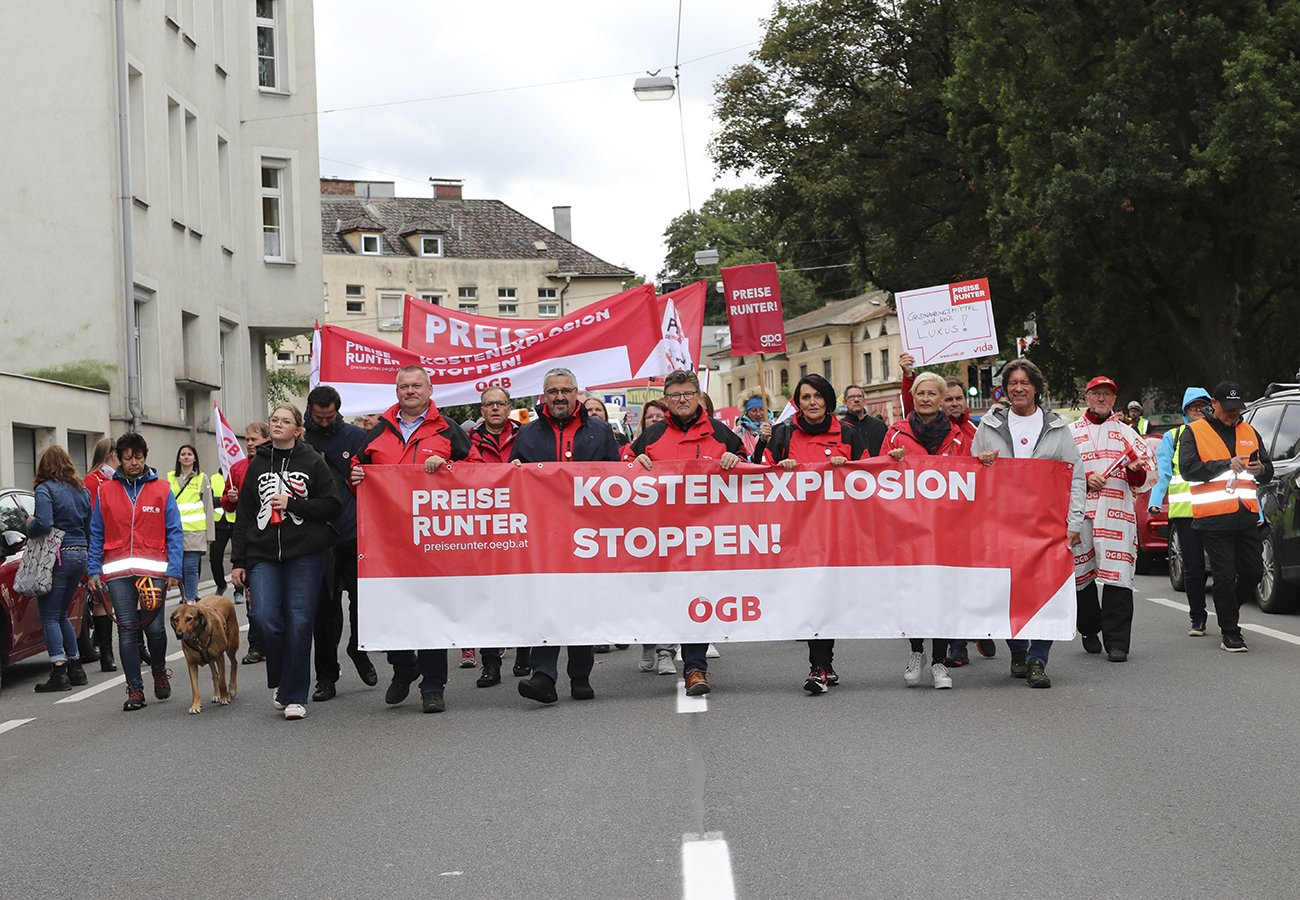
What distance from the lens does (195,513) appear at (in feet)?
55.8

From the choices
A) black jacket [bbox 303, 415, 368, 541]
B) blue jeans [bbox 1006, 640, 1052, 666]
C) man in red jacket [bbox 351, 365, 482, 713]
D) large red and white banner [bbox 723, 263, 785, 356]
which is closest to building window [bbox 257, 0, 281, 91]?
large red and white banner [bbox 723, 263, 785, 356]

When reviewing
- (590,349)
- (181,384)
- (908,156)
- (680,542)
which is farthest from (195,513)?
(908,156)

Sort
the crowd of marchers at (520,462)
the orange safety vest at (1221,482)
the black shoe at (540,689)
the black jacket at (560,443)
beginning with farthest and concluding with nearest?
the orange safety vest at (1221,482) → the black jacket at (560,443) → the crowd of marchers at (520,462) → the black shoe at (540,689)

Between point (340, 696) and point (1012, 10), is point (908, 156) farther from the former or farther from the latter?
point (340, 696)

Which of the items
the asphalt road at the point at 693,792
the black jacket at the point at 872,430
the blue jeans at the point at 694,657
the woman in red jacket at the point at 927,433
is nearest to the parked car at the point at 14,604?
the asphalt road at the point at 693,792

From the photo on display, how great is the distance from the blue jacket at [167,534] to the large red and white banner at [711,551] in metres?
1.47

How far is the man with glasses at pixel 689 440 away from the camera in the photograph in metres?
10.6

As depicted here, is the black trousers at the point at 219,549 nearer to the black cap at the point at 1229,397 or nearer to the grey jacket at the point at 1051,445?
the grey jacket at the point at 1051,445

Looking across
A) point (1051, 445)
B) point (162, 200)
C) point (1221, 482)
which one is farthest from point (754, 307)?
point (162, 200)

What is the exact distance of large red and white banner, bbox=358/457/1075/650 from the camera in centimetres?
1066

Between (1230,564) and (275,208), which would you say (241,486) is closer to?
(1230,564)

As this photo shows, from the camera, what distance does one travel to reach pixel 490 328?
16.6 metres

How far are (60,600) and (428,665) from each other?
12.7 feet

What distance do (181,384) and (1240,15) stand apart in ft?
66.2
